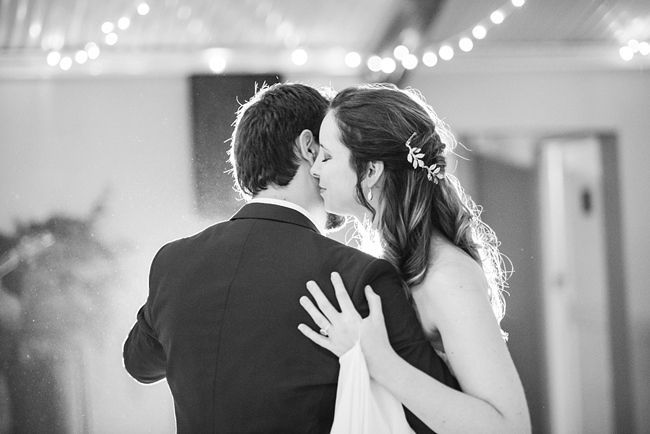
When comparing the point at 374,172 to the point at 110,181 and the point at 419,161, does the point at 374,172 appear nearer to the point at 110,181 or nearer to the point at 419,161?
the point at 419,161

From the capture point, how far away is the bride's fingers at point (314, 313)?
130cm

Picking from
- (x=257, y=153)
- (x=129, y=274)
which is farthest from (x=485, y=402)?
(x=129, y=274)

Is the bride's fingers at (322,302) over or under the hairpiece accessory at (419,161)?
under

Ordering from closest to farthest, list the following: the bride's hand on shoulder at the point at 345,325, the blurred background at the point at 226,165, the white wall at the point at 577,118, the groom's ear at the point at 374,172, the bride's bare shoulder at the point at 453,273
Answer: the bride's hand on shoulder at the point at 345,325
the bride's bare shoulder at the point at 453,273
the groom's ear at the point at 374,172
the blurred background at the point at 226,165
the white wall at the point at 577,118

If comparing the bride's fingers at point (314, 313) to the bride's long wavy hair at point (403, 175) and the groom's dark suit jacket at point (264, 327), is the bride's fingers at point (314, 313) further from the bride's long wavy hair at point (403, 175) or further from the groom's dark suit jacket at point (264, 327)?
the bride's long wavy hair at point (403, 175)

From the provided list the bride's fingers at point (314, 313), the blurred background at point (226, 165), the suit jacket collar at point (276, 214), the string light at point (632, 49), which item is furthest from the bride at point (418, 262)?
the string light at point (632, 49)

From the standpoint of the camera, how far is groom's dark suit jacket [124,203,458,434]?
4.31 feet

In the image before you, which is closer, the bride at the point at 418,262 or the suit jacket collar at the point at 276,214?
the bride at the point at 418,262

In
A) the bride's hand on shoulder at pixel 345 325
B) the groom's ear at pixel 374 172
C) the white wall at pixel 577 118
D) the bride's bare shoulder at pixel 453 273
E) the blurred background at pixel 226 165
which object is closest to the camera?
the bride's hand on shoulder at pixel 345 325

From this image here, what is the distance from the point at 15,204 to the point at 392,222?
1.59 metres

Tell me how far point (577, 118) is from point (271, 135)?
5.48ft

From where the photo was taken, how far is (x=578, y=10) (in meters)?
2.67

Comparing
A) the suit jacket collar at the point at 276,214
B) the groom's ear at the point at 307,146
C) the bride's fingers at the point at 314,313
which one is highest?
the groom's ear at the point at 307,146

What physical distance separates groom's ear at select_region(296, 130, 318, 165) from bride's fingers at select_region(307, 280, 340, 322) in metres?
0.37
